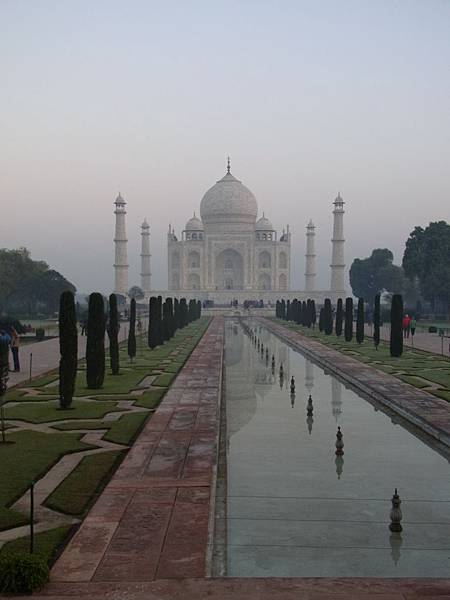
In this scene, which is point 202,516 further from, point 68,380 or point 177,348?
point 177,348

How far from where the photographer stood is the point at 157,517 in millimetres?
5520

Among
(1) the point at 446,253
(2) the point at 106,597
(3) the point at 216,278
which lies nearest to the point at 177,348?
(2) the point at 106,597

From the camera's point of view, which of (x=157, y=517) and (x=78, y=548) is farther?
(x=157, y=517)

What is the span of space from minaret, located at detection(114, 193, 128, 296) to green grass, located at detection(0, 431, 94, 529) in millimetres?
56817

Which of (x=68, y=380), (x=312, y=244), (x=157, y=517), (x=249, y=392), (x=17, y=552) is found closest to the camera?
(x=17, y=552)

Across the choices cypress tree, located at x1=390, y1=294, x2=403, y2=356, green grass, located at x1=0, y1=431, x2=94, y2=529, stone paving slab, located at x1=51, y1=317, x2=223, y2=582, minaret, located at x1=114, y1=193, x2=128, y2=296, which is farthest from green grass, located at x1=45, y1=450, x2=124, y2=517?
minaret, located at x1=114, y1=193, x2=128, y2=296

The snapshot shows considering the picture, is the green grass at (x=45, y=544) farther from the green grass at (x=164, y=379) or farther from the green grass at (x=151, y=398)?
the green grass at (x=164, y=379)

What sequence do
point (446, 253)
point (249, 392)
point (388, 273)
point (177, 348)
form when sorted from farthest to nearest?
point (388, 273) < point (446, 253) < point (177, 348) < point (249, 392)

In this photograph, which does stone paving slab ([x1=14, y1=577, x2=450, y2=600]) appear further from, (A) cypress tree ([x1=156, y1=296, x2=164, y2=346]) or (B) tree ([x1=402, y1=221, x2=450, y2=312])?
(B) tree ([x1=402, y1=221, x2=450, y2=312])

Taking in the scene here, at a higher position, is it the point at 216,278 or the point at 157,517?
the point at 216,278

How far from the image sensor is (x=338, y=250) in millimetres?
67250

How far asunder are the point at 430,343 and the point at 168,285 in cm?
4948

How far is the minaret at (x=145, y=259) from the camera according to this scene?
69750mm

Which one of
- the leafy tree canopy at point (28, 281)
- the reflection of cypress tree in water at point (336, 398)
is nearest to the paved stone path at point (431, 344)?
the reflection of cypress tree in water at point (336, 398)
